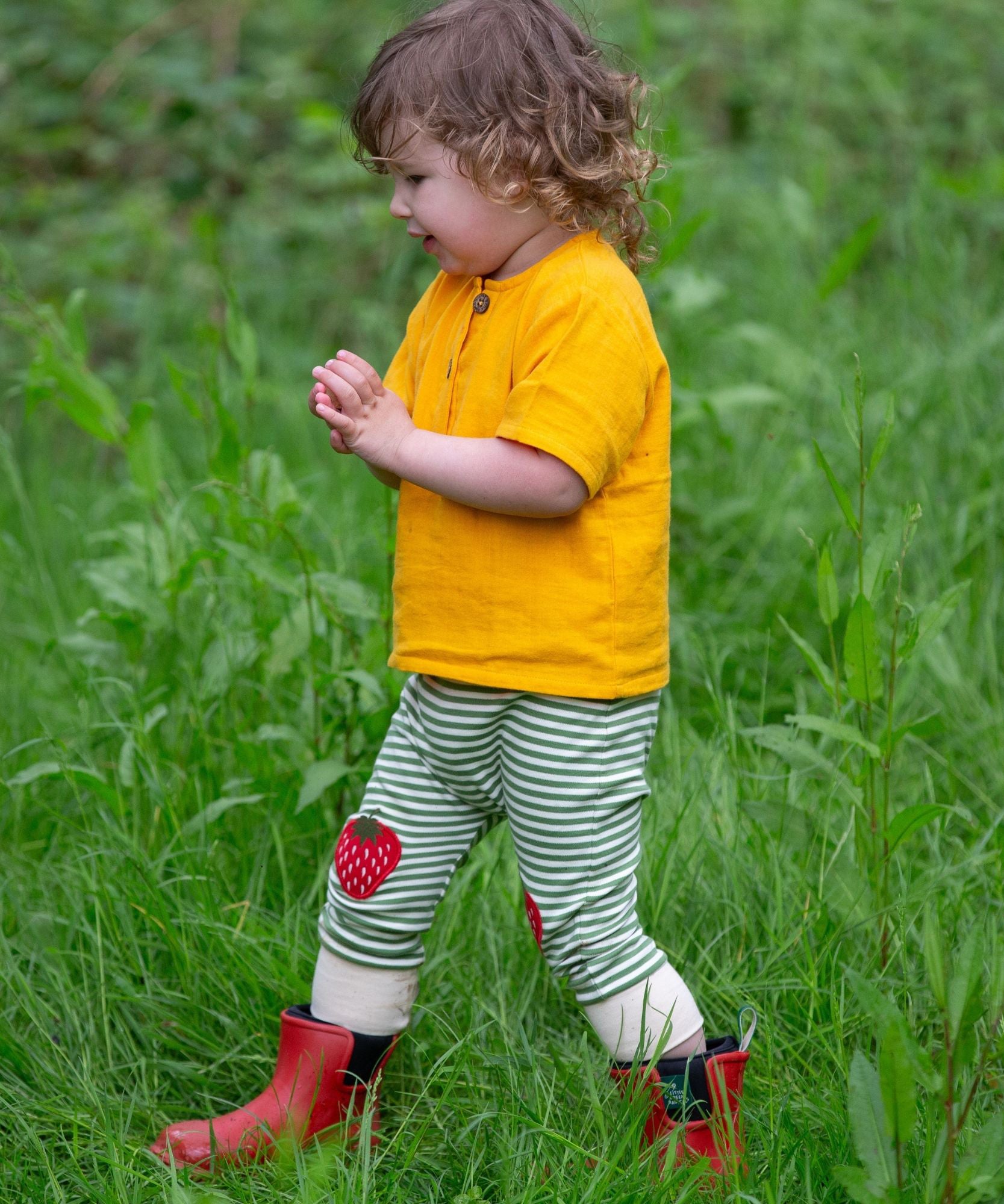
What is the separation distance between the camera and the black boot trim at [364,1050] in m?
1.80

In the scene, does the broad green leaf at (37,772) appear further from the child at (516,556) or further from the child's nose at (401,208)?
the child's nose at (401,208)

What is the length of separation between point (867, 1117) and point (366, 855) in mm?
716

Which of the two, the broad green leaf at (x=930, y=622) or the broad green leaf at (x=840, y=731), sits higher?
the broad green leaf at (x=930, y=622)

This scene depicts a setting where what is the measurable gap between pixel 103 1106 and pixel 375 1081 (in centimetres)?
38

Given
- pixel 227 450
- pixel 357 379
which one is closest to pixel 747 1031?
pixel 357 379

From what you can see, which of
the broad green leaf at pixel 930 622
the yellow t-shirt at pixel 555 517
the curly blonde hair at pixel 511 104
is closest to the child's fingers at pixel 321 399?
the yellow t-shirt at pixel 555 517

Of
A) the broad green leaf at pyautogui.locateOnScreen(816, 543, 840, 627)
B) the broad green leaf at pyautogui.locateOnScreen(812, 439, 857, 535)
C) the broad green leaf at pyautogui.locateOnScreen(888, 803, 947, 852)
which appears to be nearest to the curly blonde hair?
the broad green leaf at pyautogui.locateOnScreen(812, 439, 857, 535)

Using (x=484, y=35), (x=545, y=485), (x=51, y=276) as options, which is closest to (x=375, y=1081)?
(x=545, y=485)

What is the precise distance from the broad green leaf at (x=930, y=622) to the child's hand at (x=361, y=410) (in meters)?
0.72

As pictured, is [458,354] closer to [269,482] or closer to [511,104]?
[511,104]

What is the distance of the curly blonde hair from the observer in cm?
157

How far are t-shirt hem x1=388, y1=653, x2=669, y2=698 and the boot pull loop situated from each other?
468mm

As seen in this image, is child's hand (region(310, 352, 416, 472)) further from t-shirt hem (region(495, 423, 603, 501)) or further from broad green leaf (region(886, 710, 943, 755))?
broad green leaf (region(886, 710, 943, 755))

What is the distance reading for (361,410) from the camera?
161 cm
